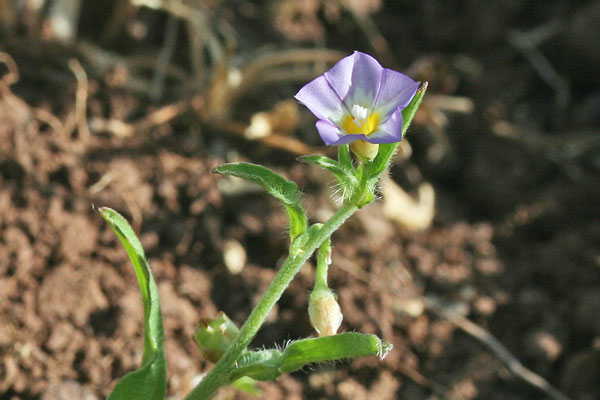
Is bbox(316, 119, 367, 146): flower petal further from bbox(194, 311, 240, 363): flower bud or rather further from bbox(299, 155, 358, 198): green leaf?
bbox(194, 311, 240, 363): flower bud

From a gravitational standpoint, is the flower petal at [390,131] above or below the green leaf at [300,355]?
above

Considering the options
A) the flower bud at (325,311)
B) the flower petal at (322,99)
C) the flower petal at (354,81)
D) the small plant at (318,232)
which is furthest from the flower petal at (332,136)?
the flower bud at (325,311)

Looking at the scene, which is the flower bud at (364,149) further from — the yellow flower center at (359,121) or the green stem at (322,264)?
the green stem at (322,264)

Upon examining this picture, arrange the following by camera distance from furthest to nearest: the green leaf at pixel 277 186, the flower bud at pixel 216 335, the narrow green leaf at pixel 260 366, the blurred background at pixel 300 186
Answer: the blurred background at pixel 300 186, the flower bud at pixel 216 335, the narrow green leaf at pixel 260 366, the green leaf at pixel 277 186

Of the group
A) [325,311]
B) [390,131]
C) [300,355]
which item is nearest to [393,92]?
[390,131]

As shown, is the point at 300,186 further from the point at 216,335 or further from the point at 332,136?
the point at 332,136

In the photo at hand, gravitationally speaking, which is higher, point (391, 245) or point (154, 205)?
point (391, 245)

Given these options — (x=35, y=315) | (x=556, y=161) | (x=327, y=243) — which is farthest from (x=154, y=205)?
(x=556, y=161)

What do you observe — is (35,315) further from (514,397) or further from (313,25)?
(313,25)
